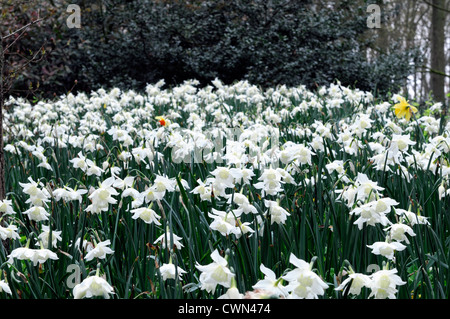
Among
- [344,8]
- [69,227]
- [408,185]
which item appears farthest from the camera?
[344,8]

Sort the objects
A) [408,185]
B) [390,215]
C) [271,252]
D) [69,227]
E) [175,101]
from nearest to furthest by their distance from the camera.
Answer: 1. [271,252]
2. [69,227]
3. [390,215]
4. [408,185]
5. [175,101]

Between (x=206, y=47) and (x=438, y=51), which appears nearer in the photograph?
(x=206, y=47)

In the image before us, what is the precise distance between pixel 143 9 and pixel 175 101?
14.9ft

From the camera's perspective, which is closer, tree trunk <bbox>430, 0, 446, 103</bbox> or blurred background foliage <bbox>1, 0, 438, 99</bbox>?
blurred background foliage <bbox>1, 0, 438, 99</bbox>

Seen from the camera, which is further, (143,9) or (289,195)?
(143,9)

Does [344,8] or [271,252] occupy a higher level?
[344,8]

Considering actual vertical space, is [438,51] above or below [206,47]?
above

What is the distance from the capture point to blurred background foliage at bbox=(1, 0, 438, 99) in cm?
965

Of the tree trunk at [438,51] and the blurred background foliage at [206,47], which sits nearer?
the blurred background foliage at [206,47]

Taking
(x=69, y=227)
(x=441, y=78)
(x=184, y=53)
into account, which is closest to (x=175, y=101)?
(x=184, y=53)

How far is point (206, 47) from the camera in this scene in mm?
10109

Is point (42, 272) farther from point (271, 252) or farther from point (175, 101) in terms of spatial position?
point (175, 101)

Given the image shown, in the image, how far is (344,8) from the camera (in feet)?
36.3

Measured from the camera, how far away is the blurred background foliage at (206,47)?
9.65 meters
